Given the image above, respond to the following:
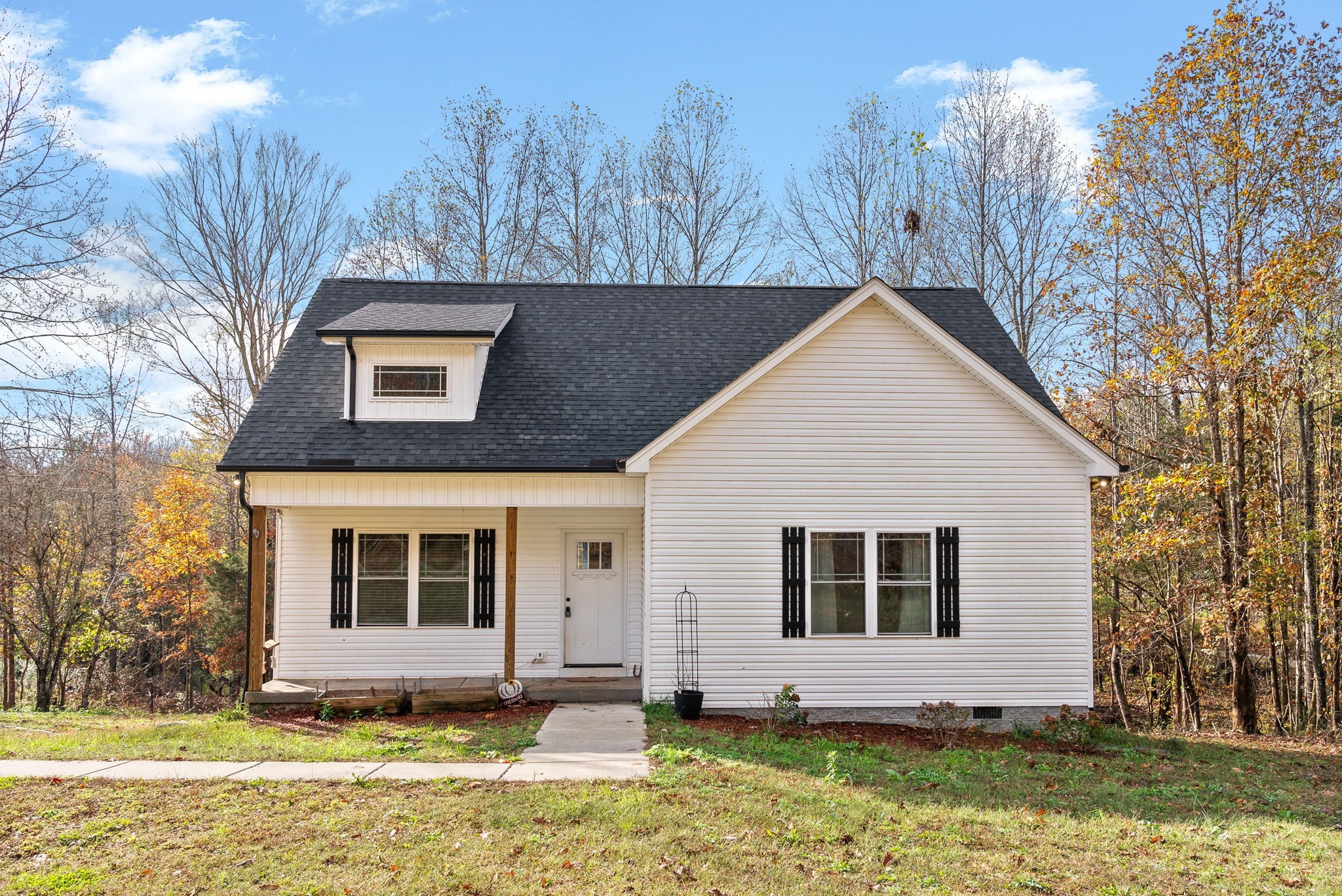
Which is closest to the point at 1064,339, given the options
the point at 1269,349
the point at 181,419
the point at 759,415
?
the point at 1269,349

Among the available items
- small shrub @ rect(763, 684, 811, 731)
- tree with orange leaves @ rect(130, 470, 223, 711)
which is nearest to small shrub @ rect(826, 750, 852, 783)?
small shrub @ rect(763, 684, 811, 731)

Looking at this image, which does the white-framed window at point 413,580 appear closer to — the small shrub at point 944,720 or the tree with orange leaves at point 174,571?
the small shrub at point 944,720

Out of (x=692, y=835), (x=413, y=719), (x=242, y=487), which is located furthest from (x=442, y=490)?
(x=692, y=835)

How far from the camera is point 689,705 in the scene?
426 inches

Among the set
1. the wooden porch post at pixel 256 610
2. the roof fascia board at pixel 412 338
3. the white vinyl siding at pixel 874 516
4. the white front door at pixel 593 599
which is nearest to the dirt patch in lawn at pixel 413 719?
the wooden porch post at pixel 256 610

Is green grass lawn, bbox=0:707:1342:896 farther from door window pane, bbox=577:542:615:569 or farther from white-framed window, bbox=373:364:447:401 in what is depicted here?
white-framed window, bbox=373:364:447:401

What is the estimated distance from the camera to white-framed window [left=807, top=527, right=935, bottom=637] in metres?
11.6

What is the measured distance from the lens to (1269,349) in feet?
43.6

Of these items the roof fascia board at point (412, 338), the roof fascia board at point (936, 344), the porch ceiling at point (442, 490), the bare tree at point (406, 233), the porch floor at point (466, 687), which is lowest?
the porch floor at point (466, 687)

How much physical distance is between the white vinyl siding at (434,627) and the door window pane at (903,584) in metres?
3.54

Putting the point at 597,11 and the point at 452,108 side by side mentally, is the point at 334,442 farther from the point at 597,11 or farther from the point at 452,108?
the point at 452,108

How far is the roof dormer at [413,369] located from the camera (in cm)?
1273

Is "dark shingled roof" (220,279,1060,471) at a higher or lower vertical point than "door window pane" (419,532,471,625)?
higher

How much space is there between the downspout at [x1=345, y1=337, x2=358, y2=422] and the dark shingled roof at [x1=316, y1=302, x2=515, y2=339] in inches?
6.2
